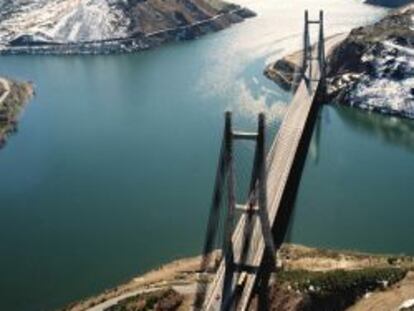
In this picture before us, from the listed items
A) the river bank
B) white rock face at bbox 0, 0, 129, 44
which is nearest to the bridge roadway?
the river bank

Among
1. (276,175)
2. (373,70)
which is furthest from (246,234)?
(373,70)

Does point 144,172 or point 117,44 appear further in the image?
point 117,44

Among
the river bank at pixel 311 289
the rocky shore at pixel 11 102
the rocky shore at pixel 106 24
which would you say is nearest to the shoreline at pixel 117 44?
the rocky shore at pixel 106 24

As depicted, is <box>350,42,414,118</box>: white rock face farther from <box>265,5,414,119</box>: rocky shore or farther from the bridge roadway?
the bridge roadway

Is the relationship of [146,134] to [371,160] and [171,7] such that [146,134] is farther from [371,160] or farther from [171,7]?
[171,7]

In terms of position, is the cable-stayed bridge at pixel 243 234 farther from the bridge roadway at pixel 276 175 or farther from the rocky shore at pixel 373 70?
the rocky shore at pixel 373 70

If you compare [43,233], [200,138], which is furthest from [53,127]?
[43,233]

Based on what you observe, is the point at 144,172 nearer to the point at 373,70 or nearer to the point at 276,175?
the point at 276,175
